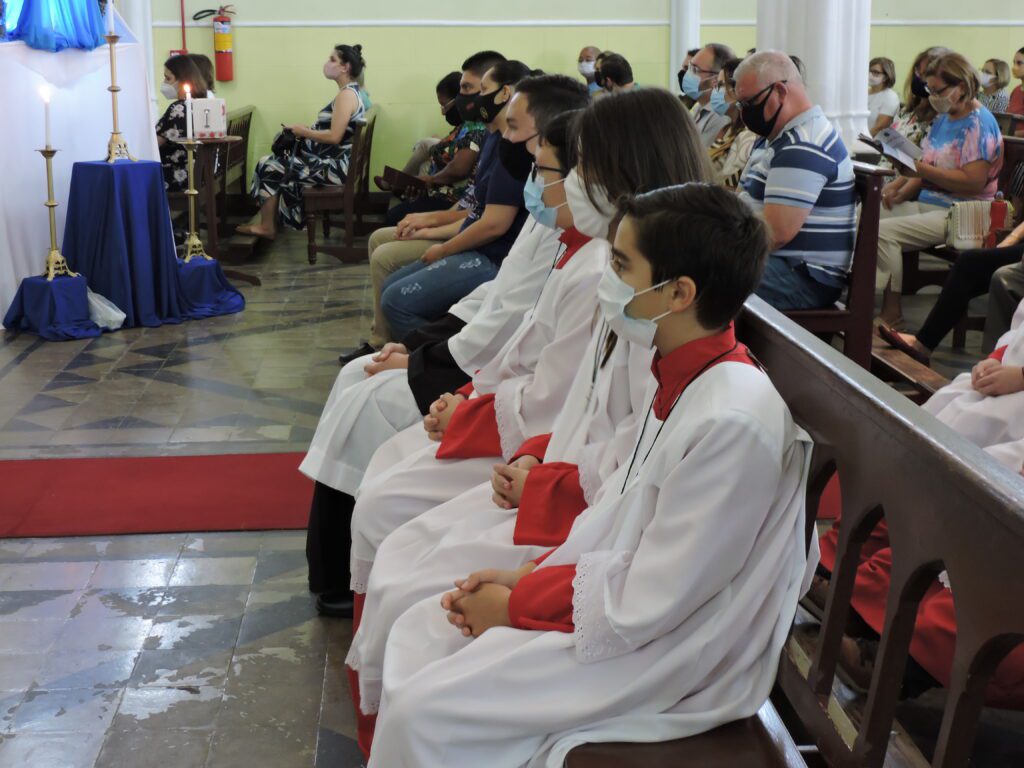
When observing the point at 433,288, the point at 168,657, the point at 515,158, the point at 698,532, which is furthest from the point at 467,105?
the point at 698,532

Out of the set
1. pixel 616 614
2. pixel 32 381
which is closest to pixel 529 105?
pixel 616 614

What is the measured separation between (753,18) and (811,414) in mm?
9900

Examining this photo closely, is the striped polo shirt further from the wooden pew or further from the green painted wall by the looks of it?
the green painted wall

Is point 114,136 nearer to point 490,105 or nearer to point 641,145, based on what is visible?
point 490,105

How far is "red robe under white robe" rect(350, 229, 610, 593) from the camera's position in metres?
2.66

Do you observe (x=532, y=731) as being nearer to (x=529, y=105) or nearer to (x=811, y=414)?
(x=811, y=414)

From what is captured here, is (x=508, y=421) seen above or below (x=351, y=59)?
below

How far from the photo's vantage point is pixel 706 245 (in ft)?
5.90

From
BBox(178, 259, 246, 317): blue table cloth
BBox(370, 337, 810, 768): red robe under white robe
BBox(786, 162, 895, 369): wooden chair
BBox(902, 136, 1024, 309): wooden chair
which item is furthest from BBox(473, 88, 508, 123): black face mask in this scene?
BBox(370, 337, 810, 768): red robe under white robe

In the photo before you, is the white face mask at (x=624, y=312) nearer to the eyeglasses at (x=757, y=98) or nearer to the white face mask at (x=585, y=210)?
the white face mask at (x=585, y=210)

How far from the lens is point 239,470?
4207 mm

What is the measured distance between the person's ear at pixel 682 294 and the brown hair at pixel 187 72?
700 cm

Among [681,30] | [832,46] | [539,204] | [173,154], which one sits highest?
[681,30]

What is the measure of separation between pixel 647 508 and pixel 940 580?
2.12ft
